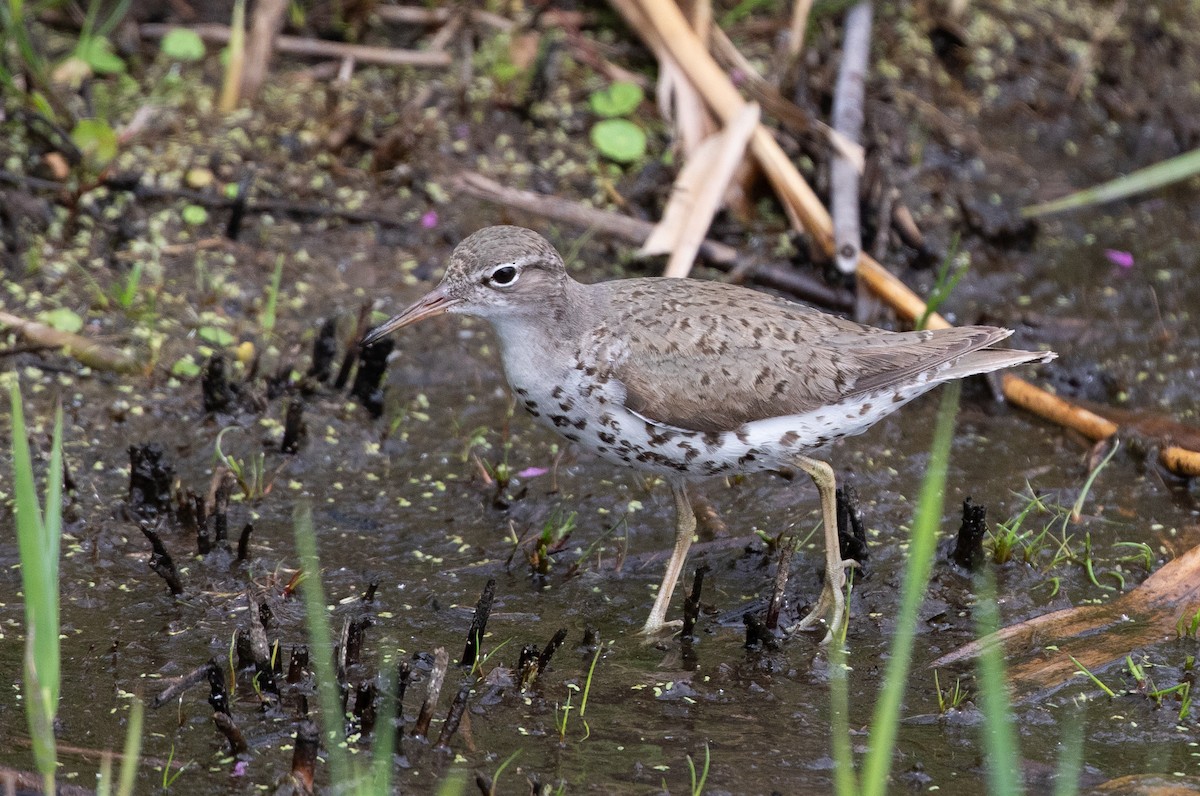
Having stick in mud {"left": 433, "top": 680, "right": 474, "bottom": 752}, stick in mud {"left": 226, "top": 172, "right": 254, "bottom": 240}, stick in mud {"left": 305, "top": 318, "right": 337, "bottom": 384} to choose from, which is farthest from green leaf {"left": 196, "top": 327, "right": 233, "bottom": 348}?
stick in mud {"left": 433, "top": 680, "right": 474, "bottom": 752}

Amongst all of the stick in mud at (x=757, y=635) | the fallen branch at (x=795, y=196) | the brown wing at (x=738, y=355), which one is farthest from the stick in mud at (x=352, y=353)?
the fallen branch at (x=795, y=196)

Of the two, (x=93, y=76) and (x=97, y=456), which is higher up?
(x=93, y=76)

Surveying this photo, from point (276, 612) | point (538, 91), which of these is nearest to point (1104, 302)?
point (538, 91)

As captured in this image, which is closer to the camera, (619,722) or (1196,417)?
(619,722)

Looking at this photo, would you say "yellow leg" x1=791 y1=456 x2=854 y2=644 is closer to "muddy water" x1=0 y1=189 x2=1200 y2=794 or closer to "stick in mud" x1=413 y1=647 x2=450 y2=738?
"muddy water" x1=0 y1=189 x2=1200 y2=794

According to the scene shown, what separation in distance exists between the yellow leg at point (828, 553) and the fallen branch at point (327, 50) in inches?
159

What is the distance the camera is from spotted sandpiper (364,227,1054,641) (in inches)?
203

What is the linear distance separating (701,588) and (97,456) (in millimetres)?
2720

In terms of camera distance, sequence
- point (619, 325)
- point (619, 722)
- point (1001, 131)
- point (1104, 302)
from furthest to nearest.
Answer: point (1001, 131)
point (1104, 302)
point (619, 325)
point (619, 722)

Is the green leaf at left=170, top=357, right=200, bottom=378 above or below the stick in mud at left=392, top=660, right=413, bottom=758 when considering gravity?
above

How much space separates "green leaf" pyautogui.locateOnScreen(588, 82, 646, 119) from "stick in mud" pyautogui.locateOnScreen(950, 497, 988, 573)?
364cm

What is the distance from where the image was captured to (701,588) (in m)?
5.42

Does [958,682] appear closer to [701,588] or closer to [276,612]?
[701,588]

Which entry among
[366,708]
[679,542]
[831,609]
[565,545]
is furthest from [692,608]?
[366,708]
